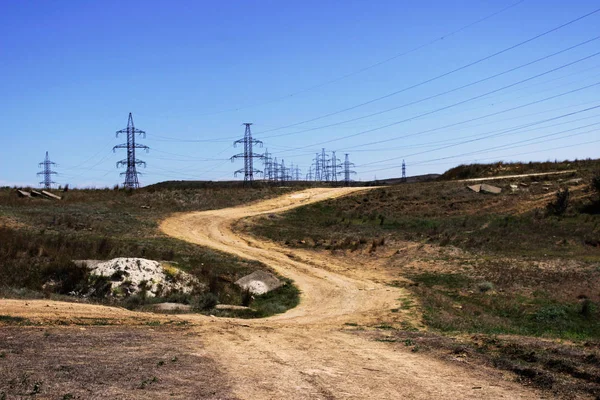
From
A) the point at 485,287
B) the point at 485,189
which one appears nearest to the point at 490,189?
the point at 485,189

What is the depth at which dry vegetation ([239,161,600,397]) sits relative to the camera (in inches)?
468

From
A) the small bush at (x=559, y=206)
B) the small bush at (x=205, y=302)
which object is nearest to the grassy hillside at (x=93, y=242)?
the small bush at (x=205, y=302)

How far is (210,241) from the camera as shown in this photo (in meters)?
34.6

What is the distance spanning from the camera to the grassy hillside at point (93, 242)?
20.6 metres

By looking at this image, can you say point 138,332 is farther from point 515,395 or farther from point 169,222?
point 169,222

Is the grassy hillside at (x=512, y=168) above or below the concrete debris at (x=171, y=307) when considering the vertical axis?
above

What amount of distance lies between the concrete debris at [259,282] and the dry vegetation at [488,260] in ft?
18.3

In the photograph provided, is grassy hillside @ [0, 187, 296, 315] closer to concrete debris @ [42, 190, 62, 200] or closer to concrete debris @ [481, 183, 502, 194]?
concrete debris @ [42, 190, 62, 200]

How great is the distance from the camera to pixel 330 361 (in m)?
11.0

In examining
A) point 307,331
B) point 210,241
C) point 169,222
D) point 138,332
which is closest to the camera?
point 138,332

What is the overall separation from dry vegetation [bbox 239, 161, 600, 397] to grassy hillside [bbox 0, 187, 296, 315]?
7.09m

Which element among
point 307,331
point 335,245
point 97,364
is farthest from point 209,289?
point 335,245

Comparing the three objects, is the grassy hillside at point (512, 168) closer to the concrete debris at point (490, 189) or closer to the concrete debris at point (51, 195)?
the concrete debris at point (490, 189)

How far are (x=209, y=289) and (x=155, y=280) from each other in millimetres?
2040
